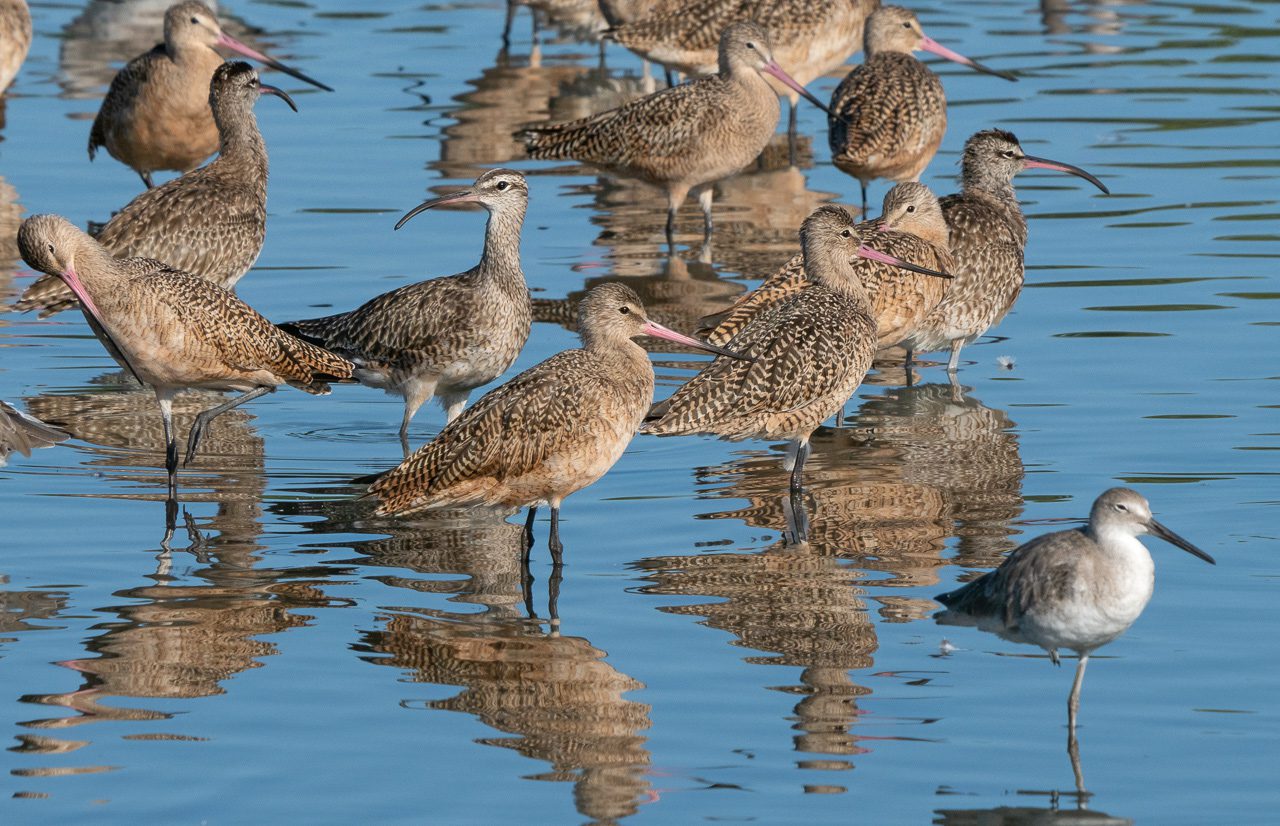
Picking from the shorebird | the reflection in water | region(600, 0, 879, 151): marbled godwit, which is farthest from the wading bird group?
region(600, 0, 879, 151): marbled godwit

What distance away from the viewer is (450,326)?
9.72 metres

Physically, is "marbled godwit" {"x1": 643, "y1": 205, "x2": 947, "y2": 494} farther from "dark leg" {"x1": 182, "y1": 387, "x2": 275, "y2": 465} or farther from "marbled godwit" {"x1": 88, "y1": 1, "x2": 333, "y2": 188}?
"marbled godwit" {"x1": 88, "y1": 1, "x2": 333, "y2": 188}

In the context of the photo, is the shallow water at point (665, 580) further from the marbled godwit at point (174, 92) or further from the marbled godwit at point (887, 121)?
the marbled godwit at point (887, 121)

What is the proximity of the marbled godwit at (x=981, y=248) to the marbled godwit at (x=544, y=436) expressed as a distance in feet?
9.95

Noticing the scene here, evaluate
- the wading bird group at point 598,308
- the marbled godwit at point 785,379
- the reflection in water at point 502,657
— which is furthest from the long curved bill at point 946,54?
the reflection in water at point 502,657

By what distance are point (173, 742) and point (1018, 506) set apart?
12.7 ft

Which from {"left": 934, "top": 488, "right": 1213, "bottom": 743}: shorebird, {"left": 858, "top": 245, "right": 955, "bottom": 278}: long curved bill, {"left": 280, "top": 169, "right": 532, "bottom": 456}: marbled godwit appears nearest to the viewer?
{"left": 934, "top": 488, "right": 1213, "bottom": 743}: shorebird

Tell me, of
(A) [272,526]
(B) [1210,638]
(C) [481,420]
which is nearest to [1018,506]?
(B) [1210,638]

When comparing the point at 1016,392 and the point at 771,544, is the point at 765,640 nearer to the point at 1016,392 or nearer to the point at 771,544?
the point at 771,544

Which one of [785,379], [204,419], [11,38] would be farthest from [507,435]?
[11,38]

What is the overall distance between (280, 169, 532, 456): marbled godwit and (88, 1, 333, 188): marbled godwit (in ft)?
15.3

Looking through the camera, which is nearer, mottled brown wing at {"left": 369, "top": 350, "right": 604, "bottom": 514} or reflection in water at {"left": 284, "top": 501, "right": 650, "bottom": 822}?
reflection in water at {"left": 284, "top": 501, "right": 650, "bottom": 822}

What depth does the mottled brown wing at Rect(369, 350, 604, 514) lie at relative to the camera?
7.90 m

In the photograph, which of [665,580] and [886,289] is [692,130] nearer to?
[886,289]
